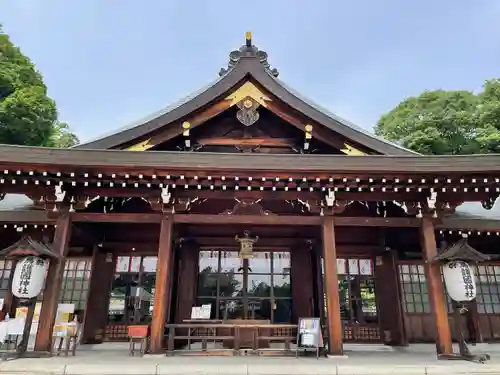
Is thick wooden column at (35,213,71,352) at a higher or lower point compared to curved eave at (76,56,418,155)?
lower

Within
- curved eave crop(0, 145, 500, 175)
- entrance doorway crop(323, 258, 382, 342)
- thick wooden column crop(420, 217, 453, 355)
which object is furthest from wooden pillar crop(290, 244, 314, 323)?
curved eave crop(0, 145, 500, 175)

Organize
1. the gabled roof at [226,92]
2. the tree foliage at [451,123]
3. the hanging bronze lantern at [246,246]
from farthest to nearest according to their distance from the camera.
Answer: the tree foliage at [451,123] < the hanging bronze lantern at [246,246] < the gabled roof at [226,92]

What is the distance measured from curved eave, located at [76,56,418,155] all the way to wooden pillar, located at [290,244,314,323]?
325cm

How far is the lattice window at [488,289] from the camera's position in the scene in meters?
10.6

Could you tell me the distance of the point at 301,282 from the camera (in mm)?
9906

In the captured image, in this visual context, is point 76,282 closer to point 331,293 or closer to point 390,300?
point 331,293

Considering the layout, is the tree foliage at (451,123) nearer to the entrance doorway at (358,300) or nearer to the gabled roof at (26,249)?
the entrance doorway at (358,300)

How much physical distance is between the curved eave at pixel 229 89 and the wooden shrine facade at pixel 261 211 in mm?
32

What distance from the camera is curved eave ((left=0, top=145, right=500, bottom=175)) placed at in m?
7.16

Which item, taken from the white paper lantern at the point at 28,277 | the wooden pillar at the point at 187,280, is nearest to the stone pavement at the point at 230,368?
the white paper lantern at the point at 28,277

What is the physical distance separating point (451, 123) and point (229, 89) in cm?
2734

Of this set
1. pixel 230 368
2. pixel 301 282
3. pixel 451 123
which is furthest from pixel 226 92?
pixel 451 123

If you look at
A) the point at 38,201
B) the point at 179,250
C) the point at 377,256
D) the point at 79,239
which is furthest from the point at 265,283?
the point at 38,201

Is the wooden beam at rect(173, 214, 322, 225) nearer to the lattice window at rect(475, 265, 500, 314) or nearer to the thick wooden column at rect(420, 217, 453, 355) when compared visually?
the thick wooden column at rect(420, 217, 453, 355)
